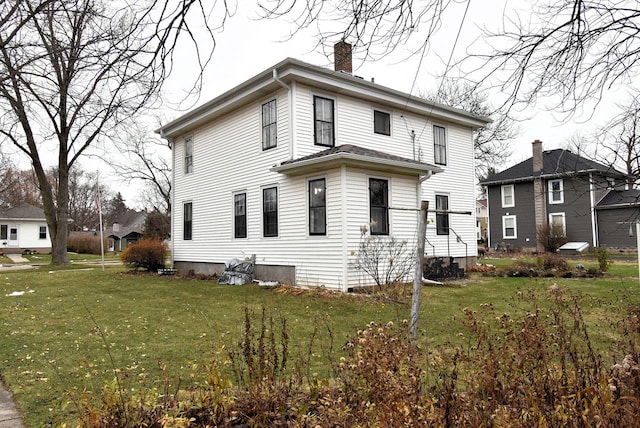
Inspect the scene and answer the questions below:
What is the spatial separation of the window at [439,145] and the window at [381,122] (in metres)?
2.36

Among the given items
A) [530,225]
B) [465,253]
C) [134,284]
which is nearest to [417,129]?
[465,253]

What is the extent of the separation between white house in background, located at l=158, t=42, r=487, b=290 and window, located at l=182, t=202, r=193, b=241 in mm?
83

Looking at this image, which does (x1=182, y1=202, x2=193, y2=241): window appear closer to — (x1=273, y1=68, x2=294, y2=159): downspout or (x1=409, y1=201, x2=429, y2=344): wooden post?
(x1=273, y1=68, x2=294, y2=159): downspout

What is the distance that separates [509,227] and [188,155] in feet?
79.7

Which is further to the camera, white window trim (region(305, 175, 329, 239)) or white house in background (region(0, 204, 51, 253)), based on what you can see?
white house in background (region(0, 204, 51, 253))

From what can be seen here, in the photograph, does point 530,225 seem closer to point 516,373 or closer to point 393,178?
point 393,178

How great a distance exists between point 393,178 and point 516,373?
9666 mm

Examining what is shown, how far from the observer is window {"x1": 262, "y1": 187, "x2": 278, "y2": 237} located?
12688mm

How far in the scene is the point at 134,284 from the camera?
1327 centimetres

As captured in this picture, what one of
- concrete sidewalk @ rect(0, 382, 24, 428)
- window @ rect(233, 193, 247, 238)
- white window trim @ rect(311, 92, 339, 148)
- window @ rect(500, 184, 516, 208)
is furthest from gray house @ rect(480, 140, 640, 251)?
concrete sidewalk @ rect(0, 382, 24, 428)

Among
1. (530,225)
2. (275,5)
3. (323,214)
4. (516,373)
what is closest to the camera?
(516,373)

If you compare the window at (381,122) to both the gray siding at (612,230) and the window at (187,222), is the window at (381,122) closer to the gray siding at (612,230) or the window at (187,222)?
the window at (187,222)

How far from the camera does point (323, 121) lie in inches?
488

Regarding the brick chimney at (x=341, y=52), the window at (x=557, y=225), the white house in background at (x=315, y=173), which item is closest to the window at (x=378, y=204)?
the white house in background at (x=315, y=173)
